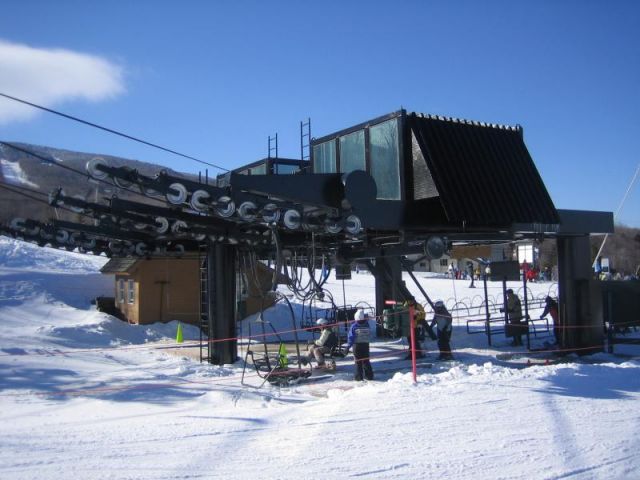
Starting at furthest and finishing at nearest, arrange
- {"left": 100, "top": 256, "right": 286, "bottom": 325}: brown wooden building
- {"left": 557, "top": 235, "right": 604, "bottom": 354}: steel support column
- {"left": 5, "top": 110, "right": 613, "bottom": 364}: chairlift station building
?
{"left": 100, "top": 256, "right": 286, "bottom": 325}: brown wooden building
{"left": 557, "top": 235, "right": 604, "bottom": 354}: steel support column
{"left": 5, "top": 110, "right": 613, "bottom": 364}: chairlift station building

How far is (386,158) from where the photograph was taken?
564 inches

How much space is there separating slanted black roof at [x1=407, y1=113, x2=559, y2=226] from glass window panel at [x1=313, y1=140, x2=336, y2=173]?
8.52 ft

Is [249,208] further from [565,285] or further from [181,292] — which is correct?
[181,292]

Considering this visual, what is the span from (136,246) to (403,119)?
8.26 metres

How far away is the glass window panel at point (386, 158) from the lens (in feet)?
46.0

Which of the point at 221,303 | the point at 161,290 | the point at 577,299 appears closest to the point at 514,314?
the point at 577,299

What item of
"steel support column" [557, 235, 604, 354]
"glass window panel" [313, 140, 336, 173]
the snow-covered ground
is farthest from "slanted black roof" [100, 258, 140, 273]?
"steel support column" [557, 235, 604, 354]

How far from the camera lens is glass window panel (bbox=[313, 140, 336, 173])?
1580 cm

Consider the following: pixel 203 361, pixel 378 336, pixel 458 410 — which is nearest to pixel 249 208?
pixel 458 410

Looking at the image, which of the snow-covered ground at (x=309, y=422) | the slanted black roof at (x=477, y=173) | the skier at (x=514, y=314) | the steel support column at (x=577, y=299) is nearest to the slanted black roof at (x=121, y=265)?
the snow-covered ground at (x=309, y=422)

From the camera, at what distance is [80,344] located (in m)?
17.9

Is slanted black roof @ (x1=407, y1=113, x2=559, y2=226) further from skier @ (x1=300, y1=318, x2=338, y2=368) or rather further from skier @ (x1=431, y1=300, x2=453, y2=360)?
skier @ (x1=300, y1=318, x2=338, y2=368)

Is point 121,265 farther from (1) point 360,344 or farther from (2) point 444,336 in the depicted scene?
(1) point 360,344

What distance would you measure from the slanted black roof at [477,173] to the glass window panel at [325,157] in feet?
8.52
